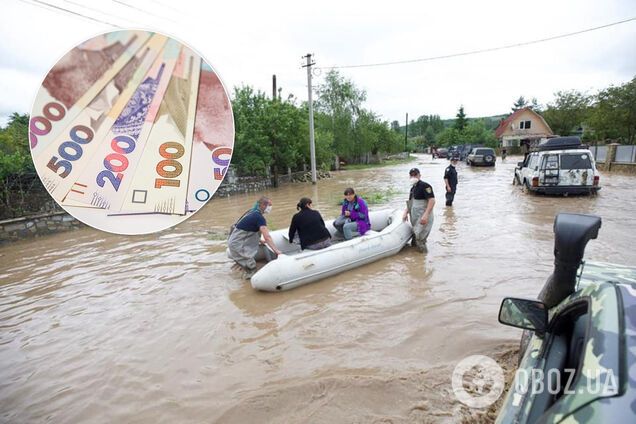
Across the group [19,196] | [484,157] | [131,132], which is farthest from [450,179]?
[484,157]

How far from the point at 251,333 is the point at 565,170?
12.0m

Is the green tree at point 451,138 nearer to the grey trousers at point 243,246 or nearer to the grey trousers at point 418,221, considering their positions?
the grey trousers at point 418,221

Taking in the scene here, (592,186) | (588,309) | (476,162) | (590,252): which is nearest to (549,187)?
(592,186)

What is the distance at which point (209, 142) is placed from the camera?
1454mm

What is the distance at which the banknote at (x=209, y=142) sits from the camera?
1421 mm

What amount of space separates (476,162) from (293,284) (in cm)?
2775

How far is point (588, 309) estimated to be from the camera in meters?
1.46

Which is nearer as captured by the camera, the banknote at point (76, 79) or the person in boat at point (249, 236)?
the banknote at point (76, 79)

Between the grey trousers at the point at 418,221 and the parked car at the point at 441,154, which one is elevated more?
the parked car at the point at 441,154

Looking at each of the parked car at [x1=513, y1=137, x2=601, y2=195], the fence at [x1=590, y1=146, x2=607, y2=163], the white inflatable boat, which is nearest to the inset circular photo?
the white inflatable boat

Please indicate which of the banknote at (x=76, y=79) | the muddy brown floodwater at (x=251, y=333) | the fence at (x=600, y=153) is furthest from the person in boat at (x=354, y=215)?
the fence at (x=600, y=153)

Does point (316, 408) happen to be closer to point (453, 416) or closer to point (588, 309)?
point (453, 416)

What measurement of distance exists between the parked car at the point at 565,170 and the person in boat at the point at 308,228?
9701mm

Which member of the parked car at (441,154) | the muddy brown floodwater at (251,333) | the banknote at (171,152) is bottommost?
the muddy brown floodwater at (251,333)
